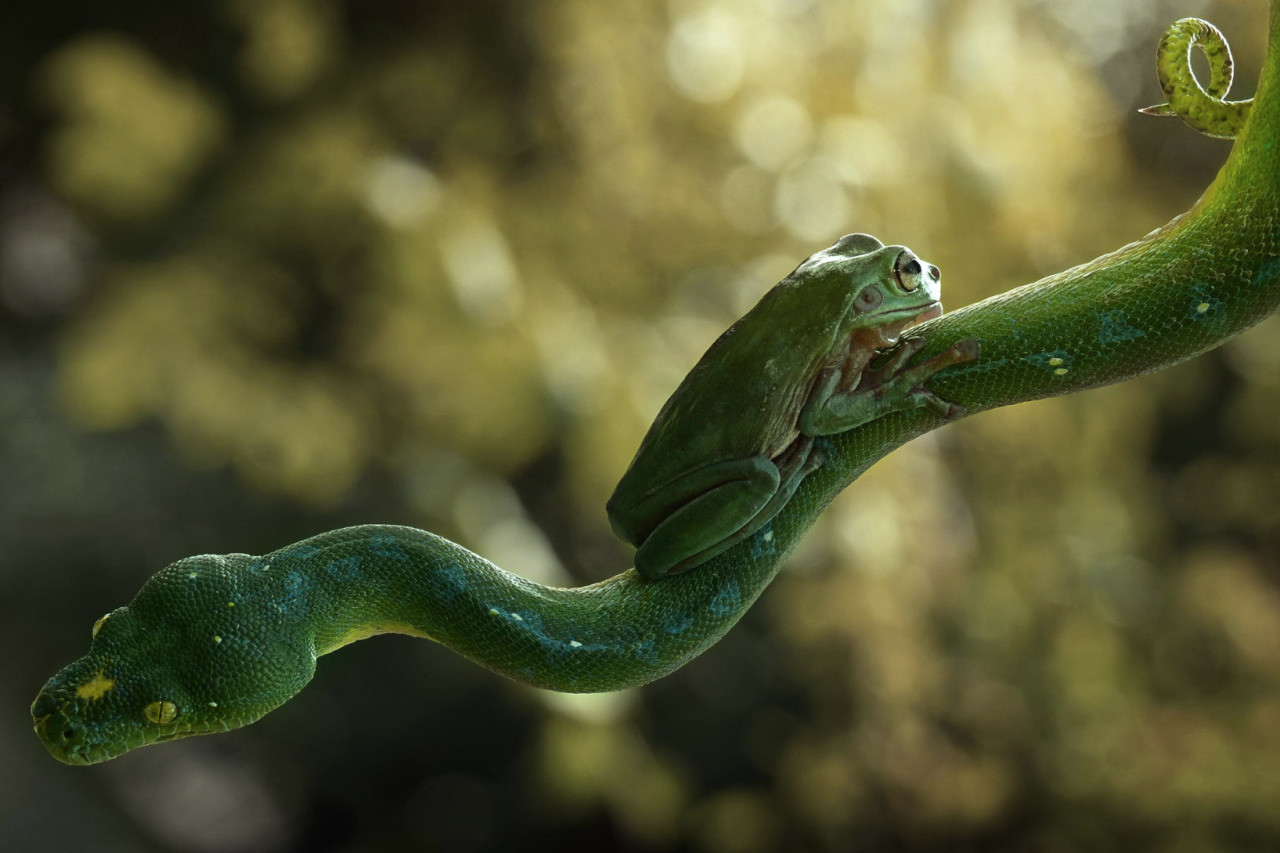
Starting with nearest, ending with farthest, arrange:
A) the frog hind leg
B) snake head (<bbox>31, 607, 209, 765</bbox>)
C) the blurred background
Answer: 1. snake head (<bbox>31, 607, 209, 765</bbox>)
2. the frog hind leg
3. the blurred background

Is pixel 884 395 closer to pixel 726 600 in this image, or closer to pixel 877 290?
pixel 877 290

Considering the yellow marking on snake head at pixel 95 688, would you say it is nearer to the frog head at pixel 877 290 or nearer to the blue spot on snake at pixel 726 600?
the blue spot on snake at pixel 726 600

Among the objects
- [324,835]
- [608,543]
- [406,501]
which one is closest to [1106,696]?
[608,543]

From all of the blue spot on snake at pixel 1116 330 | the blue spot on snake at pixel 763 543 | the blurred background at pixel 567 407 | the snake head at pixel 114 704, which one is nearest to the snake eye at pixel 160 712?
the snake head at pixel 114 704

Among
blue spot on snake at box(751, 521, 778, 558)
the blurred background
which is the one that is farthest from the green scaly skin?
the blurred background

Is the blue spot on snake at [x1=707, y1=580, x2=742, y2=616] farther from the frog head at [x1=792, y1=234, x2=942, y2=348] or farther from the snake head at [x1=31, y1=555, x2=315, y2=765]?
the snake head at [x1=31, y1=555, x2=315, y2=765]

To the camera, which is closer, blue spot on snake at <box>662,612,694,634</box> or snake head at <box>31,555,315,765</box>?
snake head at <box>31,555,315,765</box>
